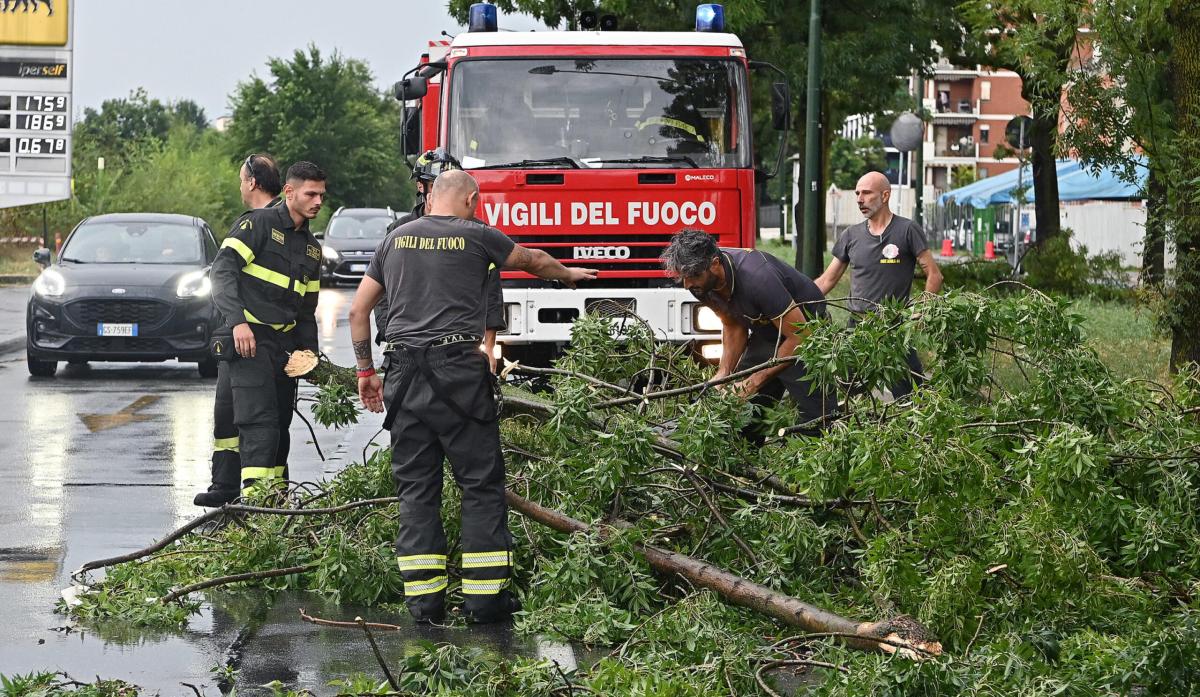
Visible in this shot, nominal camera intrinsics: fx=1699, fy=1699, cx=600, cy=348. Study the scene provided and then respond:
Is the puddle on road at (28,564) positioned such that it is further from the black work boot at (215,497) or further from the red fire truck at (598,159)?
the red fire truck at (598,159)

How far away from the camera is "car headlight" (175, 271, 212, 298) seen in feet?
56.4

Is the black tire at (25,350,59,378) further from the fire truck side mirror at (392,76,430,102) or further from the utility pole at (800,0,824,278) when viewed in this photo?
the utility pole at (800,0,824,278)

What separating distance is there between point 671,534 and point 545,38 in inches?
263

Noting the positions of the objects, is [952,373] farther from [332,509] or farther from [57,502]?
[57,502]

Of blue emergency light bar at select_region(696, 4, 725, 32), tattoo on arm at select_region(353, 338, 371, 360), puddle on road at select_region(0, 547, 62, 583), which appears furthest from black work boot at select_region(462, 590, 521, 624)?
blue emergency light bar at select_region(696, 4, 725, 32)

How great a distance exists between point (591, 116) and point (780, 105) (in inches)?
60.9

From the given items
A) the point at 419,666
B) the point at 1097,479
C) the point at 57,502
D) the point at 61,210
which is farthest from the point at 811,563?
the point at 61,210

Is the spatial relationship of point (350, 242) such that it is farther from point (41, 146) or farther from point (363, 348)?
point (363, 348)

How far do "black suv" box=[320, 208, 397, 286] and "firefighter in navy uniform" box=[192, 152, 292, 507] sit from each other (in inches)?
1004

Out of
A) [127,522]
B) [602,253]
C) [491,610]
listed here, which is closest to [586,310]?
[602,253]

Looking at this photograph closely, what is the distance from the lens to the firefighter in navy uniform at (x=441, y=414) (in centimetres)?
704

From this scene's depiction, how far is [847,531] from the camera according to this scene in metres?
6.80

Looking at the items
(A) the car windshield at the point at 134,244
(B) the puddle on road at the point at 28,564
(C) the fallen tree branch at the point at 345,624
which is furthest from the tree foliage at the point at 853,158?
(C) the fallen tree branch at the point at 345,624

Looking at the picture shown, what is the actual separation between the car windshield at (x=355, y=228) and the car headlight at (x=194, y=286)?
60.8ft
